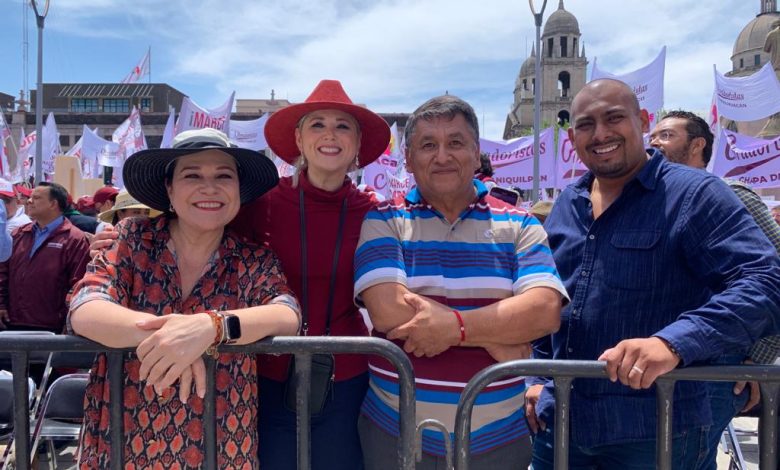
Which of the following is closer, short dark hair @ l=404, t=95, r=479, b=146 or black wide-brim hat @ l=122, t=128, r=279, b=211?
black wide-brim hat @ l=122, t=128, r=279, b=211

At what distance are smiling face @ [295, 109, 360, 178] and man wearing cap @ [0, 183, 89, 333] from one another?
3509mm

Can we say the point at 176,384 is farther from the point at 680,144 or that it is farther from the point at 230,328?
the point at 680,144

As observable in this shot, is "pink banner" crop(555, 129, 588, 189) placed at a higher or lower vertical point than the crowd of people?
higher

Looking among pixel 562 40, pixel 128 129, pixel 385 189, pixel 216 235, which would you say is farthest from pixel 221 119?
pixel 562 40

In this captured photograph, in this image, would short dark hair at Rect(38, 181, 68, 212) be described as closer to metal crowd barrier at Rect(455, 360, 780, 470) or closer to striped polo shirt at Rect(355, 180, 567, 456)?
striped polo shirt at Rect(355, 180, 567, 456)

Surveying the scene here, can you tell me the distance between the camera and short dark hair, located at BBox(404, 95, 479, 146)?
7.66 feet

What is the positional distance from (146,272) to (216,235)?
0.29 meters

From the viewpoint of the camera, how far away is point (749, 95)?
10.2 meters

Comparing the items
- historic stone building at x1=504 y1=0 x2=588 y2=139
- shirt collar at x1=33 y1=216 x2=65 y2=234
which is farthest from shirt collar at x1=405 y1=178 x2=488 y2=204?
historic stone building at x1=504 y1=0 x2=588 y2=139

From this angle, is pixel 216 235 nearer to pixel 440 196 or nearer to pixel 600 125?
pixel 440 196

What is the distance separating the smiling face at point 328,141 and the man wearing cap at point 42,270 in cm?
351

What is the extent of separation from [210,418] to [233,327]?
0.35m

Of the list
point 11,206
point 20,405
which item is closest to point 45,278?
point 11,206

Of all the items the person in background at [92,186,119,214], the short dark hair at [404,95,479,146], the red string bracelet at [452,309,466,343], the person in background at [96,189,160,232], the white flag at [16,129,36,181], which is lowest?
the red string bracelet at [452,309,466,343]
